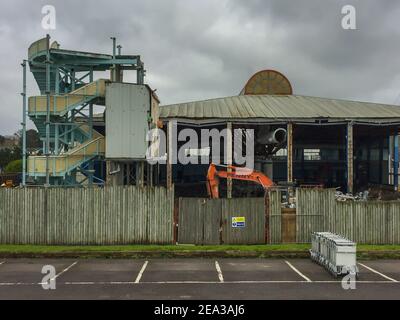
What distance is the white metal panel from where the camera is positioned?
26.0 meters

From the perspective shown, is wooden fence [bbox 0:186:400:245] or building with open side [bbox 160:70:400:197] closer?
wooden fence [bbox 0:186:400:245]

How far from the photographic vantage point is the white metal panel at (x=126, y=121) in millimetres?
26000

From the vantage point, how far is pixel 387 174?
49781mm

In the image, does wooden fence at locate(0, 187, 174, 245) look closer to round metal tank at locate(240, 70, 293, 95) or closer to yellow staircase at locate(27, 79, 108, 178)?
yellow staircase at locate(27, 79, 108, 178)

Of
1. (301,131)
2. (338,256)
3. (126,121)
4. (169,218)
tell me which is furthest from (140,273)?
(301,131)

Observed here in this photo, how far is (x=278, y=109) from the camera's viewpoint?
38125 millimetres

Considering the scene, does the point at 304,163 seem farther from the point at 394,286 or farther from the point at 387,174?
the point at 394,286

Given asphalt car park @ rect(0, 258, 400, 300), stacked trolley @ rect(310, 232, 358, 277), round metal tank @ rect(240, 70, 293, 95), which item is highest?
round metal tank @ rect(240, 70, 293, 95)

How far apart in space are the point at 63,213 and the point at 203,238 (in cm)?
586

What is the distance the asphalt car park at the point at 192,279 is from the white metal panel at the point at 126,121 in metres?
10.4

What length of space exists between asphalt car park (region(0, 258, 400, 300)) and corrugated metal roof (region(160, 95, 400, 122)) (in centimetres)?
1887

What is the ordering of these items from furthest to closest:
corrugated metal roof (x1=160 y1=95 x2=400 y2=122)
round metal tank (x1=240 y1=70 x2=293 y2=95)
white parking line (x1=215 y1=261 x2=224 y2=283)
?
1. round metal tank (x1=240 y1=70 x2=293 y2=95)
2. corrugated metal roof (x1=160 y1=95 x2=400 y2=122)
3. white parking line (x1=215 y1=261 x2=224 y2=283)

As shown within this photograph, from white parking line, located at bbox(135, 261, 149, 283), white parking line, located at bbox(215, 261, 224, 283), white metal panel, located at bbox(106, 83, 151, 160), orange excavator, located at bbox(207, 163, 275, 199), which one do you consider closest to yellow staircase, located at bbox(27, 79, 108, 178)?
white metal panel, located at bbox(106, 83, 151, 160)
